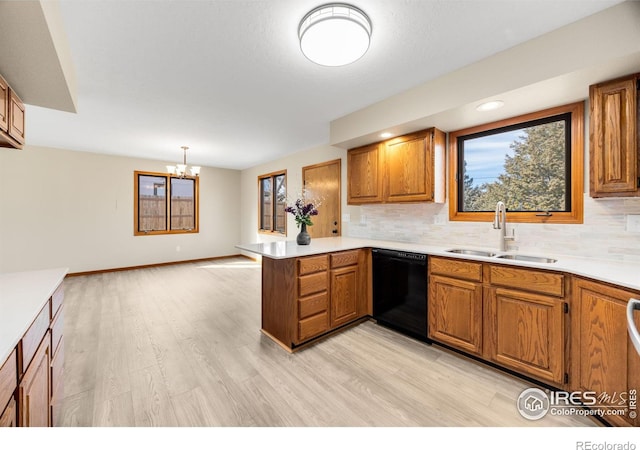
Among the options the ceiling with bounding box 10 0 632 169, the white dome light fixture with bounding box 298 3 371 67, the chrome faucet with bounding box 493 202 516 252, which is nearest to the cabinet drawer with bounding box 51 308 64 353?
the ceiling with bounding box 10 0 632 169

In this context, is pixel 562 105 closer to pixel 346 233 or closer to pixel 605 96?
pixel 605 96

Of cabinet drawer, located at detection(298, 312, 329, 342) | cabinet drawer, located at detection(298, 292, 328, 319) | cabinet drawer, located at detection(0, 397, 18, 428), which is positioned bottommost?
cabinet drawer, located at detection(298, 312, 329, 342)

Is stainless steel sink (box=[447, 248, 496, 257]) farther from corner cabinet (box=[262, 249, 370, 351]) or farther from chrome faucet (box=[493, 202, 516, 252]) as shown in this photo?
corner cabinet (box=[262, 249, 370, 351])

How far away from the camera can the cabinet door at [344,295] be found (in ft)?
9.20

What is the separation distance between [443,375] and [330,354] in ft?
3.00

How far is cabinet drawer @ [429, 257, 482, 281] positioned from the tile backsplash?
59 cm

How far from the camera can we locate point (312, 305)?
2605 mm

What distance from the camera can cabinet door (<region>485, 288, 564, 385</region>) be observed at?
189cm

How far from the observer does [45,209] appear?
4879 mm

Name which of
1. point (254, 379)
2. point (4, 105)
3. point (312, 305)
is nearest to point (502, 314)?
point (312, 305)

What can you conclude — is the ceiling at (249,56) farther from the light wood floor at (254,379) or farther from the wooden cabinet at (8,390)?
the light wood floor at (254,379)

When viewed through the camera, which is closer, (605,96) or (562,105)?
(605,96)

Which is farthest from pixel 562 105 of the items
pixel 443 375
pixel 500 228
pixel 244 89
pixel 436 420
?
pixel 244 89
